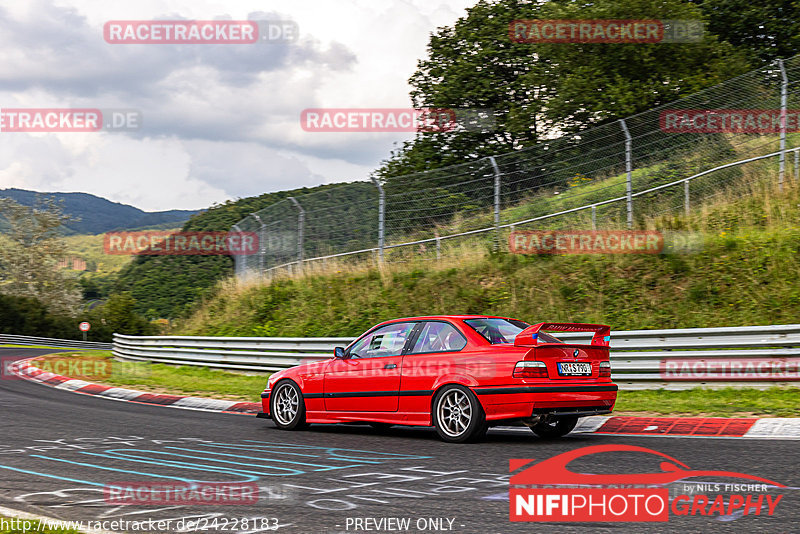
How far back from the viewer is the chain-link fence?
15.5 meters

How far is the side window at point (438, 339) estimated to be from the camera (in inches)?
338

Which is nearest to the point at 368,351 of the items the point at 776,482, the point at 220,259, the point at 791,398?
the point at 776,482

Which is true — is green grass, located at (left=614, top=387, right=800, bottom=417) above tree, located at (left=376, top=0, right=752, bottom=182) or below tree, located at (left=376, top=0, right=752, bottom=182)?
below

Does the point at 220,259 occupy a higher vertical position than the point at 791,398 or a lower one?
higher

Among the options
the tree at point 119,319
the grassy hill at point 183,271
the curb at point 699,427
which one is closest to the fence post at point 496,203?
the curb at point 699,427

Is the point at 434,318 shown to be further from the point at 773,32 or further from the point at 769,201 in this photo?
the point at 773,32

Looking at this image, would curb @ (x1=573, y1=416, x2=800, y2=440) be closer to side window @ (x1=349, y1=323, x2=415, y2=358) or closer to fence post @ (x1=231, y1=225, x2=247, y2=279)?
side window @ (x1=349, y1=323, x2=415, y2=358)

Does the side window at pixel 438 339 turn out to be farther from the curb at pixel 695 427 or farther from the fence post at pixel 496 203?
the fence post at pixel 496 203

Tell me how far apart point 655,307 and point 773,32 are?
71.3 feet

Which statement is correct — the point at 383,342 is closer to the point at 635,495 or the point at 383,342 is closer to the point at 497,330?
the point at 497,330

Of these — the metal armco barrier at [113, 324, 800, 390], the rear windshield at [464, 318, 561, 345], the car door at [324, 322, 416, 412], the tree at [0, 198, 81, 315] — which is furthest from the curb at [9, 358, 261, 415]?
the tree at [0, 198, 81, 315]

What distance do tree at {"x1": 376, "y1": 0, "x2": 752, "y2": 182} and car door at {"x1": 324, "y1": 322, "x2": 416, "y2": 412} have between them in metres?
9.78

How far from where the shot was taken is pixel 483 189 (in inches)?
686

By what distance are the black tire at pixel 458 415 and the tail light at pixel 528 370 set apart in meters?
0.55
